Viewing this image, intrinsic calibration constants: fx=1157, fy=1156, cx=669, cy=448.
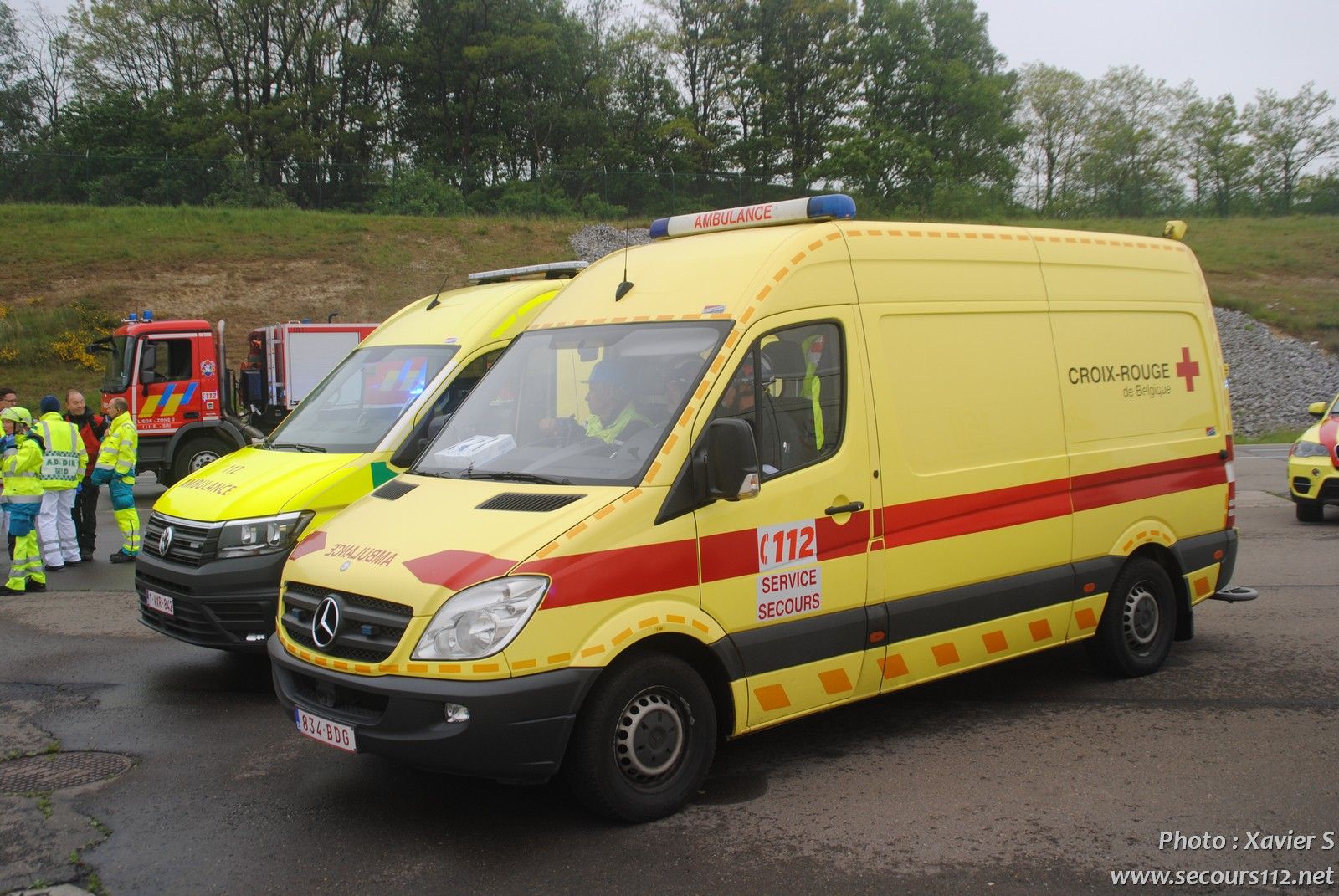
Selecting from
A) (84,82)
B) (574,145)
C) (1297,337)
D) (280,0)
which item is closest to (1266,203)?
(1297,337)

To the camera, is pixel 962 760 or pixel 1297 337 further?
pixel 1297 337

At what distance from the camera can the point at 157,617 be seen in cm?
707

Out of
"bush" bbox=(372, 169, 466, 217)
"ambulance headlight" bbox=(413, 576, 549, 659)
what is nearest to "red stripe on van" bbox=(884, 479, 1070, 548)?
"ambulance headlight" bbox=(413, 576, 549, 659)

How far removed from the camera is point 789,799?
507 centimetres

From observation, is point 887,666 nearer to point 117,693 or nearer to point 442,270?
point 117,693

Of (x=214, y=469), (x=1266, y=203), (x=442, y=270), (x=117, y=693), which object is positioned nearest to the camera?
(x=117, y=693)

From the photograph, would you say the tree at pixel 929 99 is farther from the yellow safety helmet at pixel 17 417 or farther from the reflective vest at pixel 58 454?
the reflective vest at pixel 58 454

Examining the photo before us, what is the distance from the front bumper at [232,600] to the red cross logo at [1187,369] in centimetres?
547

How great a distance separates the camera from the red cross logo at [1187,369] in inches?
279

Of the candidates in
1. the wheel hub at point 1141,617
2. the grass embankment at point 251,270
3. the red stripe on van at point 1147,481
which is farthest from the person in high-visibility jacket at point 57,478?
the grass embankment at point 251,270

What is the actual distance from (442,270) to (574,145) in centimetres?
2099

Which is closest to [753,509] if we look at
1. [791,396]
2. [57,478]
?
[791,396]

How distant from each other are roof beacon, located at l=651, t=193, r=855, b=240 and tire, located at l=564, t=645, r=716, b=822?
7.62 ft

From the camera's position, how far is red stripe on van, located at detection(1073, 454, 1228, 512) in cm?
642
